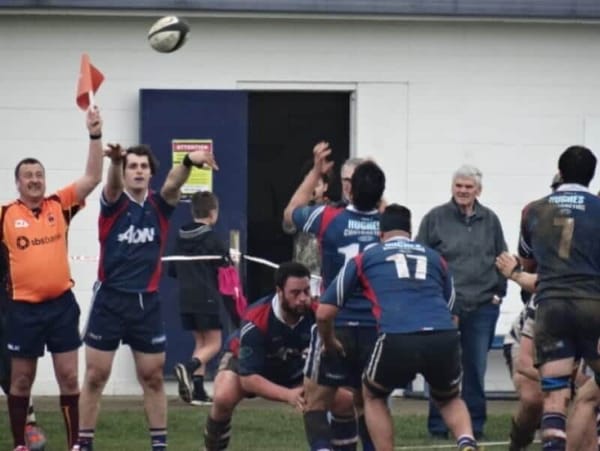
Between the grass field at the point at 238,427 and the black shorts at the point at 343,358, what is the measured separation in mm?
1970

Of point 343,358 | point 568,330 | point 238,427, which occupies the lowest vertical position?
point 238,427

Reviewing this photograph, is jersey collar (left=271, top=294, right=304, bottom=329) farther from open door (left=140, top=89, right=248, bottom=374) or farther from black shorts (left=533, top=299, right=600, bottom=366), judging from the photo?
open door (left=140, top=89, right=248, bottom=374)

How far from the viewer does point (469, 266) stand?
15.0m

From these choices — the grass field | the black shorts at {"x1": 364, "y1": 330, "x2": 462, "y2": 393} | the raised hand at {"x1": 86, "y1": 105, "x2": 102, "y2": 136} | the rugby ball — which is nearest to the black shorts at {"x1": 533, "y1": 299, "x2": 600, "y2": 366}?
the black shorts at {"x1": 364, "y1": 330, "x2": 462, "y2": 393}

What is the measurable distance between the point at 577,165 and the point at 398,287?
1.46 m

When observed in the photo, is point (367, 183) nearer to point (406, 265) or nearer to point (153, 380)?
point (406, 265)

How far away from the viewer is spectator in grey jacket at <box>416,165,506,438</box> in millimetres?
14875

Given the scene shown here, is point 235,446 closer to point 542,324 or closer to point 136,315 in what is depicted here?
point 136,315

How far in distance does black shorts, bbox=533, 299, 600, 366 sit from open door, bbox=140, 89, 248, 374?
21.6 ft

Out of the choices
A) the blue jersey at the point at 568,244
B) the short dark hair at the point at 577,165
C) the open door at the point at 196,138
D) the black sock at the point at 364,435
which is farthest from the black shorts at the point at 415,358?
the open door at the point at 196,138

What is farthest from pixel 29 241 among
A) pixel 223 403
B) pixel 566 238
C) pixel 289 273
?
pixel 566 238

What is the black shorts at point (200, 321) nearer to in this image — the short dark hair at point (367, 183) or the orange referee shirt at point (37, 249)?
the orange referee shirt at point (37, 249)

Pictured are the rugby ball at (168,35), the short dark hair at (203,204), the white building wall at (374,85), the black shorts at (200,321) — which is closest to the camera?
the rugby ball at (168,35)

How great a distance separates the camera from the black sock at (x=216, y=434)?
1244 centimetres
